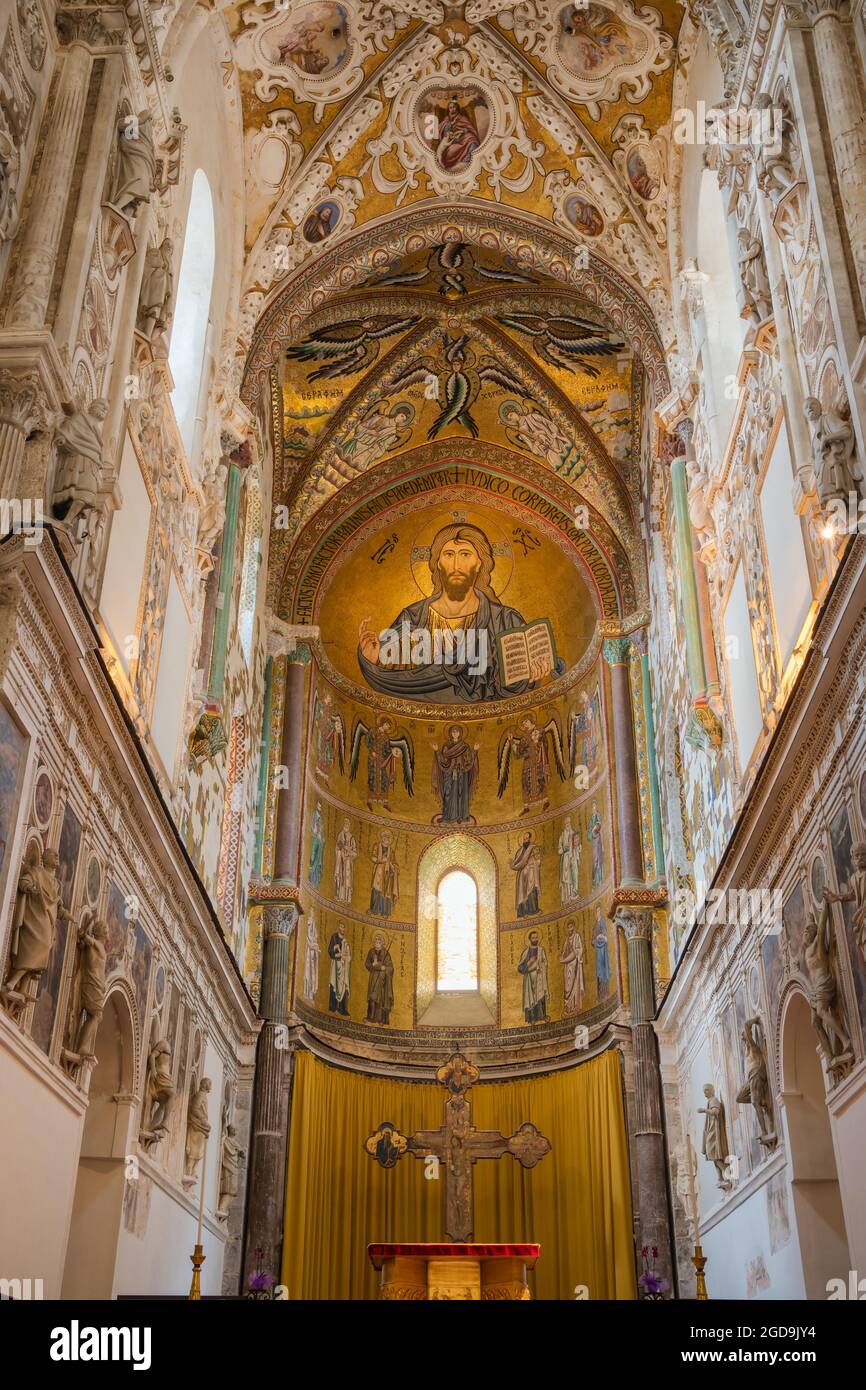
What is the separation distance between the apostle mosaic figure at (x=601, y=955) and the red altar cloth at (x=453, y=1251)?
260 inches

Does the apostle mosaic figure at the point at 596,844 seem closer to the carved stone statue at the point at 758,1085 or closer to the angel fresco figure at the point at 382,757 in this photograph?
the angel fresco figure at the point at 382,757

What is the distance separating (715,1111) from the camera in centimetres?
1590

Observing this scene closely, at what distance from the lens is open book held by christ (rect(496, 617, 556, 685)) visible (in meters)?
26.1

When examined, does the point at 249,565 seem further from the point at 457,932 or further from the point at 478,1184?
the point at 478,1184

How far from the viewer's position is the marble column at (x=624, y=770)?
21969 millimetres

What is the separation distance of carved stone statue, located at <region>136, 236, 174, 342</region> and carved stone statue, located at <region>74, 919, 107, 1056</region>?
6.00 m

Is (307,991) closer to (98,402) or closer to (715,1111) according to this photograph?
(715,1111)

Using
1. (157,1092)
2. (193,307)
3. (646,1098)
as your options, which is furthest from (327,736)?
(157,1092)

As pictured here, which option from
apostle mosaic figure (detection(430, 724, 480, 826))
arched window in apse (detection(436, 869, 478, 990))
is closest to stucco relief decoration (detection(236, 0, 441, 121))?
apostle mosaic figure (detection(430, 724, 480, 826))

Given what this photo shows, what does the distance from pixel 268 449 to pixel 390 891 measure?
8.53 meters

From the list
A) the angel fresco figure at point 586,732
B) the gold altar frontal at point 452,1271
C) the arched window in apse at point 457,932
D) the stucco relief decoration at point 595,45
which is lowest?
the gold altar frontal at point 452,1271

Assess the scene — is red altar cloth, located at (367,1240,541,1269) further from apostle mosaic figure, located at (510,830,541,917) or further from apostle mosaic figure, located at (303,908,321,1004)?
apostle mosaic figure, located at (510,830,541,917)

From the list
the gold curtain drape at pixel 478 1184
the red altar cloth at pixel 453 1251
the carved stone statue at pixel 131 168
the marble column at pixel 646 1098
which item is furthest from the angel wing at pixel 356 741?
the carved stone statue at pixel 131 168

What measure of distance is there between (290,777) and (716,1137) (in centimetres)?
1002
